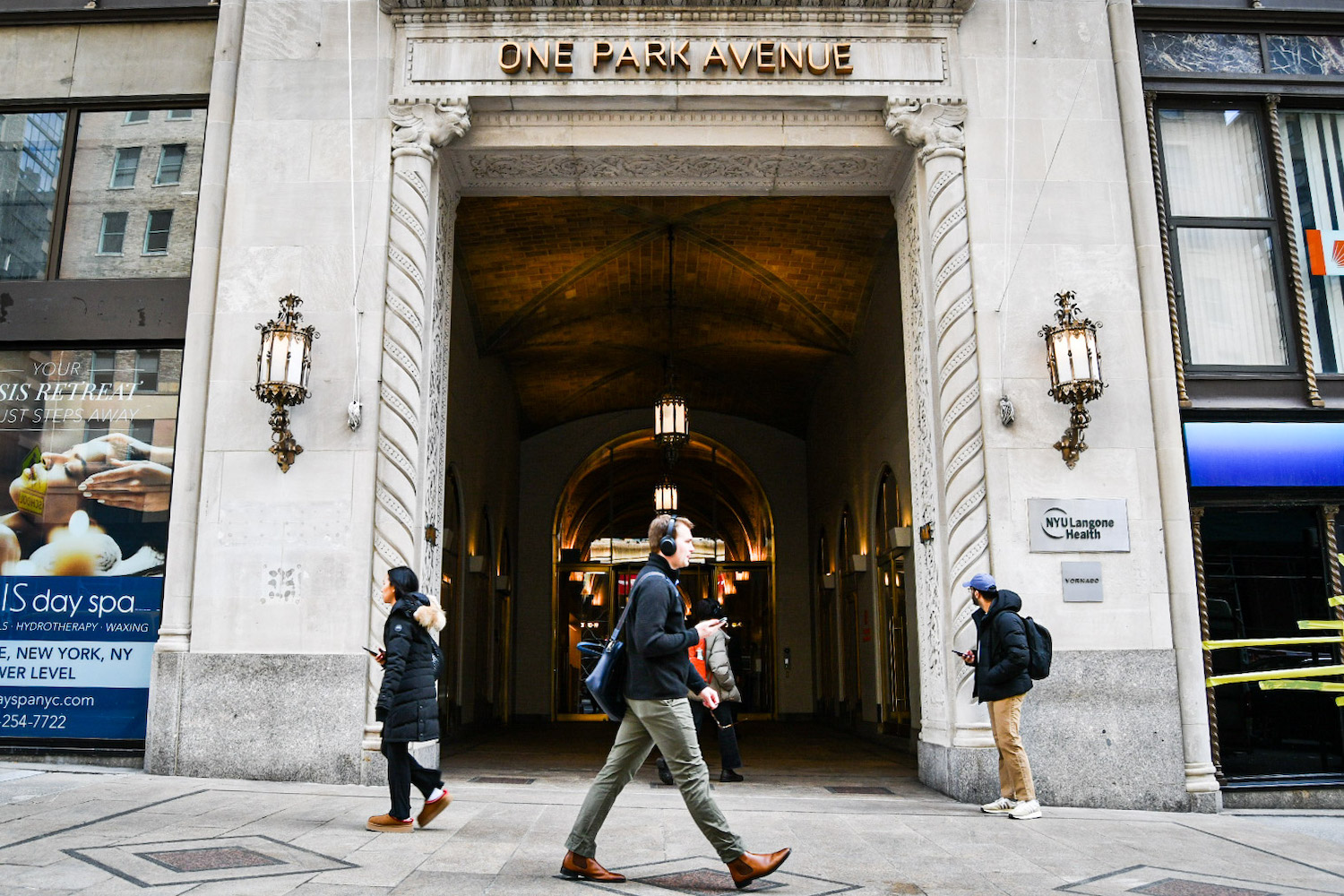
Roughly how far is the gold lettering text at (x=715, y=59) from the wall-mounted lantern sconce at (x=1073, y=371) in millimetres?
3812

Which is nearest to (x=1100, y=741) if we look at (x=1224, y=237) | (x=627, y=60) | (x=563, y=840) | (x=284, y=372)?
(x=563, y=840)

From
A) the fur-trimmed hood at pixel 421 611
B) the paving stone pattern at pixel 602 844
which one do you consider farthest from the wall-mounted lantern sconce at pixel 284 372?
the fur-trimmed hood at pixel 421 611

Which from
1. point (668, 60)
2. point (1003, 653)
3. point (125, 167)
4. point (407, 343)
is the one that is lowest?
point (1003, 653)

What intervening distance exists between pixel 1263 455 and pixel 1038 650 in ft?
10.9

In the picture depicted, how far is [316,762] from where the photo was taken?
8.24 m

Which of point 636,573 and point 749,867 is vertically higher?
point 636,573

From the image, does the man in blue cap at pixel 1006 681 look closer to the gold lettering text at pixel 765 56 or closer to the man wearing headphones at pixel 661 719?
the man wearing headphones at pixel 661 719

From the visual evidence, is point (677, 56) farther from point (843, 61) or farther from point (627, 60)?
point (843, 61)

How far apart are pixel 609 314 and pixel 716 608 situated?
8.22 metres

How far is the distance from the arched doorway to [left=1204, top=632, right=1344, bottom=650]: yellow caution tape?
528 inches

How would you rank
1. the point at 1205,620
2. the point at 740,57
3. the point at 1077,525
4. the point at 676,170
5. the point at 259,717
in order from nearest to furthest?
the point at 259,717
the point at 1077,525
the point at 1205,620
the point at 740,57
the point at 676,170

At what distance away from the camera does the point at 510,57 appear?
30.8 feet

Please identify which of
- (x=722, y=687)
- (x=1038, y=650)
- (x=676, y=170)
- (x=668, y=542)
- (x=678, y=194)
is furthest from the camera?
(x=678, y=194)

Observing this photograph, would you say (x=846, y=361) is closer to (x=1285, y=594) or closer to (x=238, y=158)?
(x=1285, y=594)
